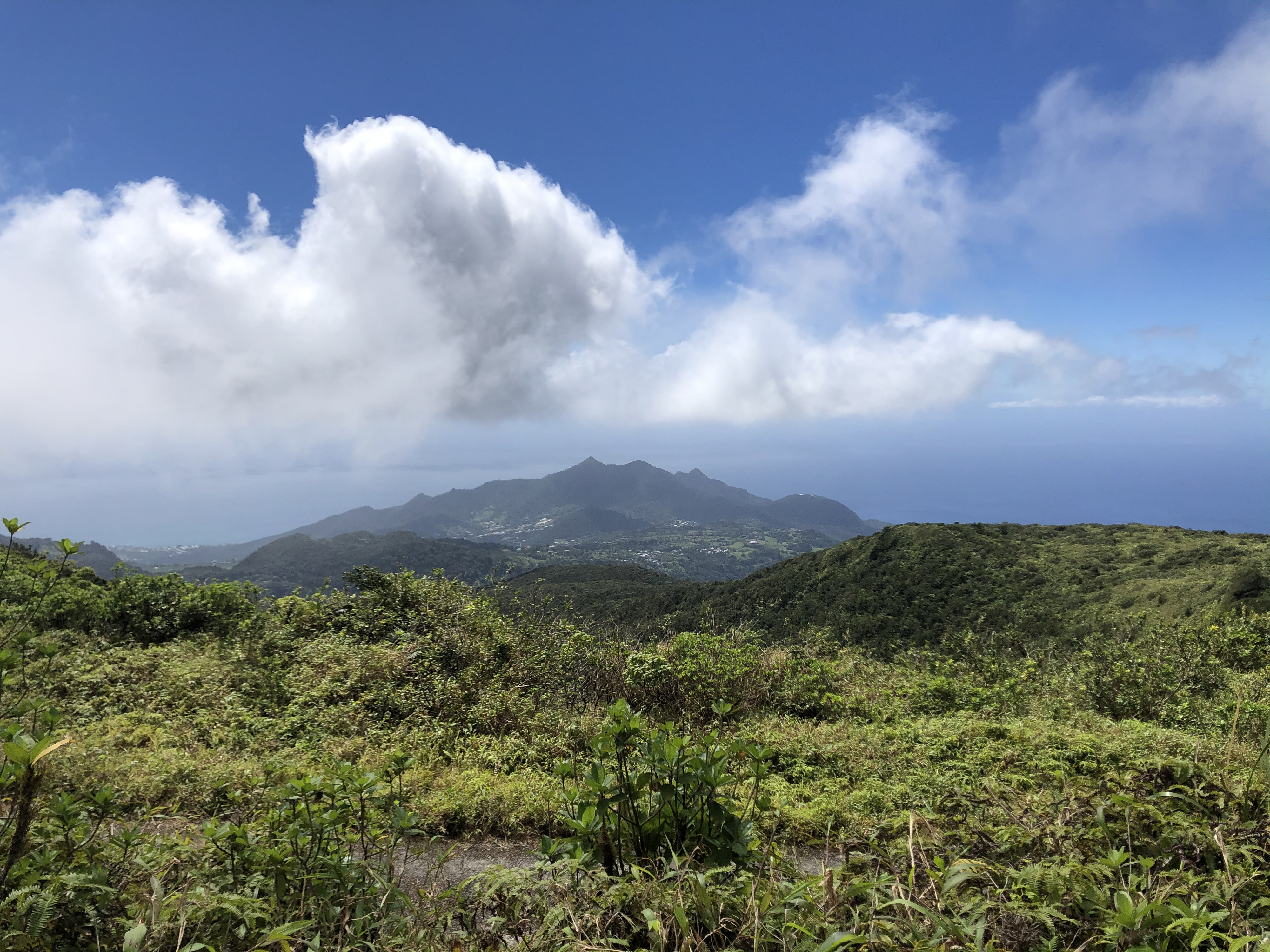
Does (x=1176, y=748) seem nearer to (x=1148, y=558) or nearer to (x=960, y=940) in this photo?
(x=960, y=940)

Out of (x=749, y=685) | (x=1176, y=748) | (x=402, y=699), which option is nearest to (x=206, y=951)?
(x=402, y=699)

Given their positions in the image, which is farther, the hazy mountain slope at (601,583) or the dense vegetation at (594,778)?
the hazy mountain slope at (601,583)

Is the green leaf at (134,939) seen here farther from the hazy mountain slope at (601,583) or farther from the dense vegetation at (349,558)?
the dense vegetation at (349,558)

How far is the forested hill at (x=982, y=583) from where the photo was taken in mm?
25953

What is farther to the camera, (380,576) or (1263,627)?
(380,576)

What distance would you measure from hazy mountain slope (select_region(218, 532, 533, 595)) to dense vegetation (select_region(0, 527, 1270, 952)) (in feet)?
379

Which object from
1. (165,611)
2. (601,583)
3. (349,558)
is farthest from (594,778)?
(349,558)

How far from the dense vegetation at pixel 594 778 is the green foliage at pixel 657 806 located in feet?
0.06

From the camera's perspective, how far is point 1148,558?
34.7m

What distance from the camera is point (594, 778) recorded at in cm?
222

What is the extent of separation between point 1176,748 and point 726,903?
169 inches

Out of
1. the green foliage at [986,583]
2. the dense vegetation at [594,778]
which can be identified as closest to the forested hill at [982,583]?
the green foliage at [986,583]

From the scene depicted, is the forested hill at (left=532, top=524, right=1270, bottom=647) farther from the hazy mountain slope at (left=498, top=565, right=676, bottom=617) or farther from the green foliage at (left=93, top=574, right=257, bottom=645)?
the green foliage at (left=93, top=574, right=257, bottom=645)

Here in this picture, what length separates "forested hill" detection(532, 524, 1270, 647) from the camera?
26.0m
